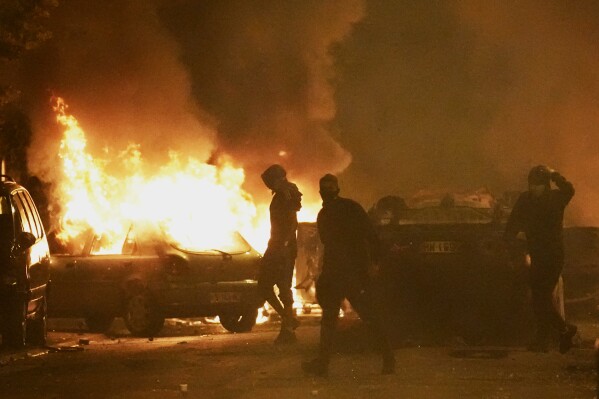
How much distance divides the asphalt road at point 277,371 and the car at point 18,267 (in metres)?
0.42

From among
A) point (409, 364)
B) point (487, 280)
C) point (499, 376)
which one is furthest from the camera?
point (487, 280)

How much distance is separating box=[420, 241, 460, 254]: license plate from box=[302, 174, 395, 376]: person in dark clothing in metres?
2.10

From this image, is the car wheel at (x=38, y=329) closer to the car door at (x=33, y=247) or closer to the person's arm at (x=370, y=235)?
the car door at (x=33, y=247)

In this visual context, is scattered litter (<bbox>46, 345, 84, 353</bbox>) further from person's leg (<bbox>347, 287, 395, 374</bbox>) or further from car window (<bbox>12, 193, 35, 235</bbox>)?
person's leg (<bbox>347, 287, 395, 374</bbox>)

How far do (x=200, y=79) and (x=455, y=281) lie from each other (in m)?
17.6

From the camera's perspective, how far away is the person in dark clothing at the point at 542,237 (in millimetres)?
11766

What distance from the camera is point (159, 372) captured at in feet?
34.3

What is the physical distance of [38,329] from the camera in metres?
13.5

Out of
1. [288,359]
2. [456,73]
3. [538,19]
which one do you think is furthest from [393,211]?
[456,73]

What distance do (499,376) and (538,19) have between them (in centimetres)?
2381

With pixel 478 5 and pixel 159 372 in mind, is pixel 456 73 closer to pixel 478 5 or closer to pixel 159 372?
pixel 478 5

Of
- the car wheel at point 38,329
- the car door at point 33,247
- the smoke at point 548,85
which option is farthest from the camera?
the smoke at point 548,85

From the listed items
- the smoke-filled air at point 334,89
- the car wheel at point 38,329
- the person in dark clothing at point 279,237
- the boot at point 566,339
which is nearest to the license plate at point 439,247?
the boot at point 566,339

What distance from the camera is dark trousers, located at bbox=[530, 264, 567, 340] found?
11.7 m
